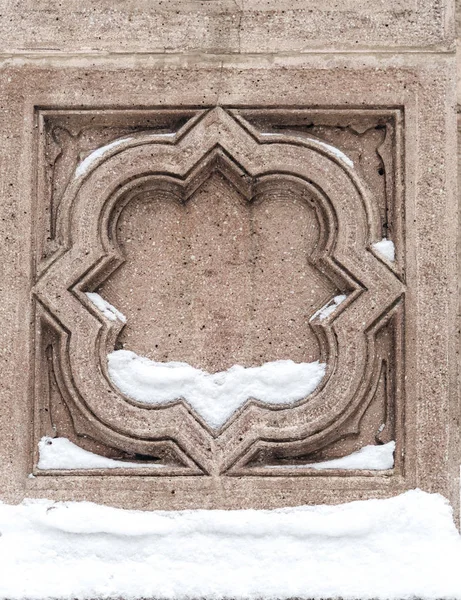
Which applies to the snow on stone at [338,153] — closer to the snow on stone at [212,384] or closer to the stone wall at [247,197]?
the stone wall at [247,197]

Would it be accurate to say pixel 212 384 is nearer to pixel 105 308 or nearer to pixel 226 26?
pixel 105 308

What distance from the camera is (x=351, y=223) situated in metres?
2.32

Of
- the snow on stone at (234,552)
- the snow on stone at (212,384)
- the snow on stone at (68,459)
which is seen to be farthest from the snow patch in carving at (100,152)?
the snow on stone at (234,552)

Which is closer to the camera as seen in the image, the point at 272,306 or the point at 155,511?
the point at 155,511

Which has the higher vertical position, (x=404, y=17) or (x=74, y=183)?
(x=404, y=17)

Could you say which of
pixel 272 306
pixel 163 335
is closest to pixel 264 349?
pixel 272 306

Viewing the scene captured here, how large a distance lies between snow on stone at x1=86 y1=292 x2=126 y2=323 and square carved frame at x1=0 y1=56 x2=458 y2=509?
0.82 feet

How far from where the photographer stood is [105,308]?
7.75 ft

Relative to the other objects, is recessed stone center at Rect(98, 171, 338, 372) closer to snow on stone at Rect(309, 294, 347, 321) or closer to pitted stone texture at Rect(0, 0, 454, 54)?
snow on stone at Rect(309, 294, 347, 321)

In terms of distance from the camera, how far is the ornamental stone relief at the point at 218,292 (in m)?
2.29

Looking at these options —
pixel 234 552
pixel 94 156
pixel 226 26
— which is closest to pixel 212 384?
pixel 234 552

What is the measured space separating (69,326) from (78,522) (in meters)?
0.82

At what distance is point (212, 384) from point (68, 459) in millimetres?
703

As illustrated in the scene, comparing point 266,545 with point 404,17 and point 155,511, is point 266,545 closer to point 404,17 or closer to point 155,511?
point 155,511
